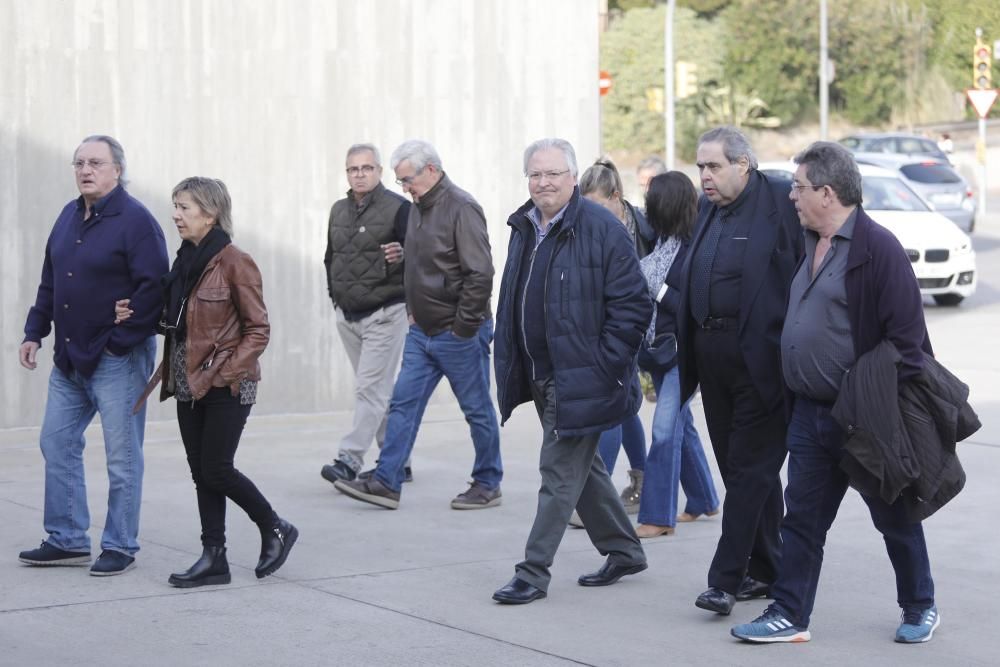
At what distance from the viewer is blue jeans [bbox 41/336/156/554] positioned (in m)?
7.05

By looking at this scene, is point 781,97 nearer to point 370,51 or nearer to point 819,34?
point 819,34

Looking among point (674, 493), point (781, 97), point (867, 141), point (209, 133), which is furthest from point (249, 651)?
point (781, 97)

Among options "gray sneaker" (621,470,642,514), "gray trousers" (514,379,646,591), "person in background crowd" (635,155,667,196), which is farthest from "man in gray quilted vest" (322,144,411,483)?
"gray trousers" (514,379,646,591)

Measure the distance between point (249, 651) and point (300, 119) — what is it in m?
6.48

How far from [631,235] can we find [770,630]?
2541 millimetres

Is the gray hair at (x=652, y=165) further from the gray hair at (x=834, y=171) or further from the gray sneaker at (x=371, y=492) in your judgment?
the gray hair at (x=834, y=171)

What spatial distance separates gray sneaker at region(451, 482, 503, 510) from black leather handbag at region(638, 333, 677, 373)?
1.35 meters

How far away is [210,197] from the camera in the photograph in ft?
22.3

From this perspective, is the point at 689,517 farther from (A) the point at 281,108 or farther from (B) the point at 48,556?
(A) the point at 281,108

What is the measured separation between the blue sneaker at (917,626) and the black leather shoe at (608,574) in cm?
128

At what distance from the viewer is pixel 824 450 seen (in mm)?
5828

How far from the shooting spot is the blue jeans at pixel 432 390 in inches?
334

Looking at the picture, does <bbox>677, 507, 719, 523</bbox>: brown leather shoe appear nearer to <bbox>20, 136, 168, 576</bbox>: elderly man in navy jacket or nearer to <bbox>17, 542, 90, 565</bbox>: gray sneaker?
<bbox>20, 136, 168, 576</bbox>: elderly man in navy jacket

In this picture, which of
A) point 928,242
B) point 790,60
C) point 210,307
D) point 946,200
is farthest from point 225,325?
point 790,60
